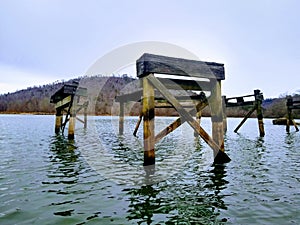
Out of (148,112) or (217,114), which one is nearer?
(148,112)

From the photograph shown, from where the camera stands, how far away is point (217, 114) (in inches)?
223

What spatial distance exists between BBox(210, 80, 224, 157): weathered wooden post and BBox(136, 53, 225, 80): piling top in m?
0.33

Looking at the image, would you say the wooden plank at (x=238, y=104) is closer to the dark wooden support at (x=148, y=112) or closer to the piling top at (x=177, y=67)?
the piling top at (x=177, y=67)

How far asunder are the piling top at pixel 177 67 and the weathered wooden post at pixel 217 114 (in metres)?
0.33

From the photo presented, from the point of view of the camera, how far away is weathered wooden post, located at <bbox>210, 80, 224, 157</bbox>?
5664mm

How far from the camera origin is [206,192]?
3.78 metres

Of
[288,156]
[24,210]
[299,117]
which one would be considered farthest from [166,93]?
[299,117]

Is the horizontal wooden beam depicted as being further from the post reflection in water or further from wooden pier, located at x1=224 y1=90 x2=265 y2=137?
the post reflection in water

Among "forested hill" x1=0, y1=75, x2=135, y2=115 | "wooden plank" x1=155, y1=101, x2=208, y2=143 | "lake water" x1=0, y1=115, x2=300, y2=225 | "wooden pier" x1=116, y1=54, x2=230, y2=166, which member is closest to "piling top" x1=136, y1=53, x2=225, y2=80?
"wooden pier" x1=116, y1=54, x2=230, y2=166

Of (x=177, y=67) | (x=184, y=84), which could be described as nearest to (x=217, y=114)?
(x=184, y=84)

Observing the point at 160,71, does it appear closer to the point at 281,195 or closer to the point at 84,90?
the point at 281,195

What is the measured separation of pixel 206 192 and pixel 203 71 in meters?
2.96

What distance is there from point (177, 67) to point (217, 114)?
61.4 inches

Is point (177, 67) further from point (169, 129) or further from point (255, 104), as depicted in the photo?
point (255, 104)
